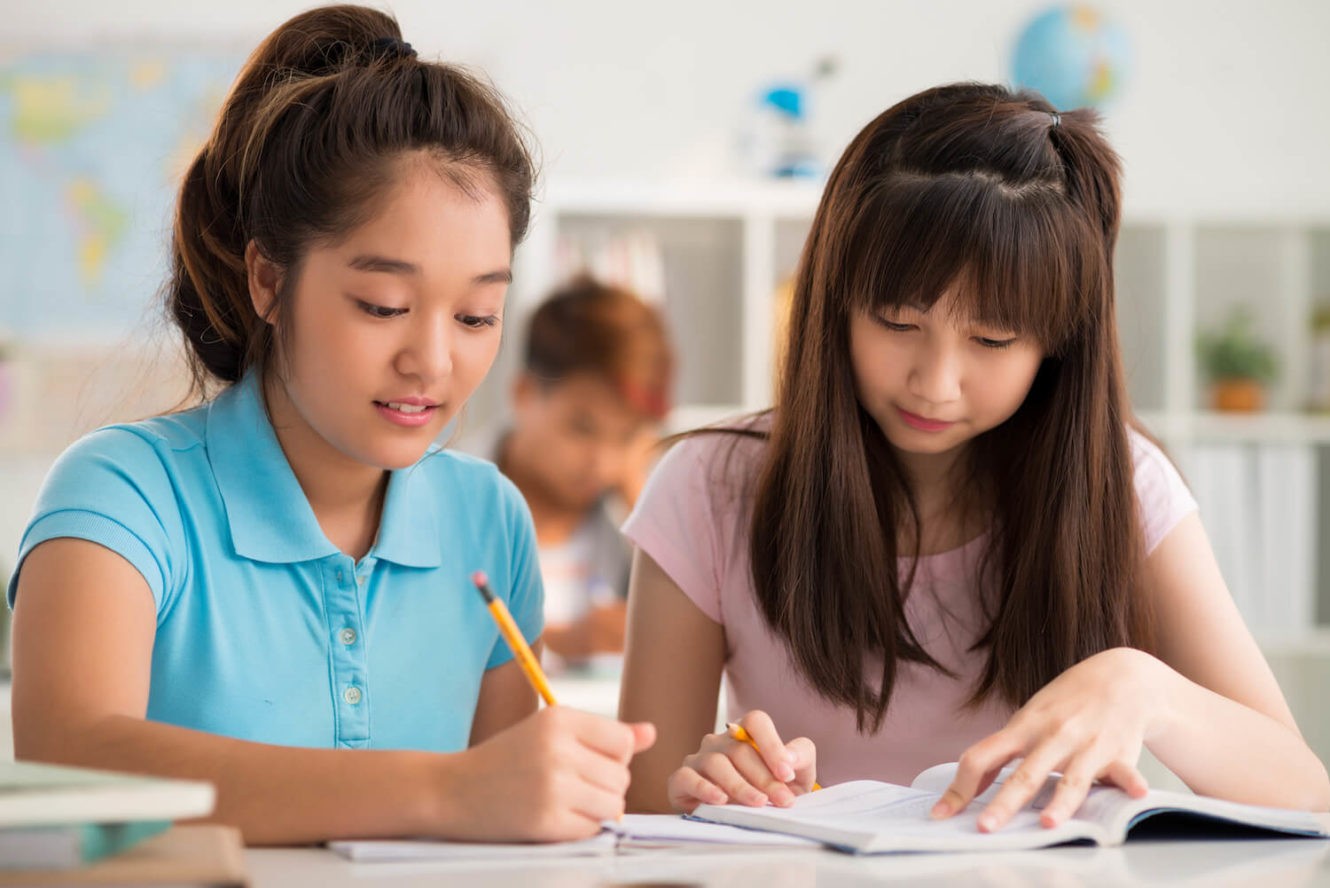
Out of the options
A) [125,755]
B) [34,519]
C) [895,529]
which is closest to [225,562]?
[34,519]

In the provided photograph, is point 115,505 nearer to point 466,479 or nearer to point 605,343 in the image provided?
point 466,479

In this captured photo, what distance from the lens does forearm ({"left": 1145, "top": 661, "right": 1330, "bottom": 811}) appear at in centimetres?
106

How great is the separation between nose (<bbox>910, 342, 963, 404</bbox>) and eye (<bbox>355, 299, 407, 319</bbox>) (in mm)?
424

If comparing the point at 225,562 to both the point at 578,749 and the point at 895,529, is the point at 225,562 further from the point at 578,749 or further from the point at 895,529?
the point at 895,529

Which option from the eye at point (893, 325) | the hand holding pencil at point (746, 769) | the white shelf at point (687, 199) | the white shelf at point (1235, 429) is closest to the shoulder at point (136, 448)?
the hand holding pencil at point (746, 769)

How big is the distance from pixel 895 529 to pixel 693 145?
92.8 inches

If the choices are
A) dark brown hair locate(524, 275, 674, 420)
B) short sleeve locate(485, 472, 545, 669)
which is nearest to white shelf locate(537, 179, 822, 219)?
dark brown hair locate(524, 275, 674, 420)

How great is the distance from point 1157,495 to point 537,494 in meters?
2.00

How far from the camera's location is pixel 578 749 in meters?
0.85

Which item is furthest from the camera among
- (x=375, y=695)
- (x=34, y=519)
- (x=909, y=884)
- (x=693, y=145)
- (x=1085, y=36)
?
(x=693, y=145)

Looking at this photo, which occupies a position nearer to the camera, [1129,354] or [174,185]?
[174,185]

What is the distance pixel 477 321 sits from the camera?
111 cm

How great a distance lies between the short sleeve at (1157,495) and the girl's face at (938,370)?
182 millimetres

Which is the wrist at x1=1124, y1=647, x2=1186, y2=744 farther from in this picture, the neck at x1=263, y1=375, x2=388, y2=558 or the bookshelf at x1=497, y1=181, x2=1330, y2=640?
the bookshelf at x1=497, y1=181, x2=1330, y2=640
